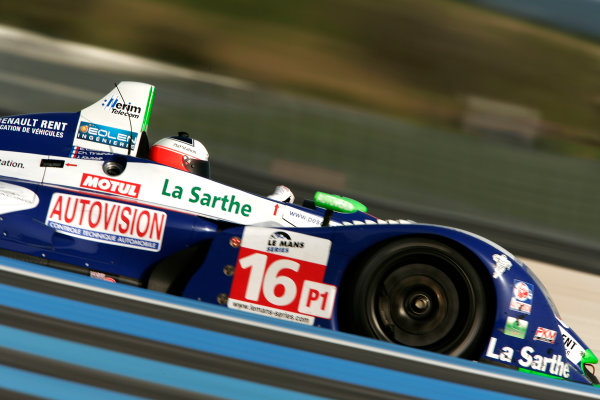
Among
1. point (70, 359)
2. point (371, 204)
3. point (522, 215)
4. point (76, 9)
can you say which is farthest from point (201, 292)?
point (76, 9)

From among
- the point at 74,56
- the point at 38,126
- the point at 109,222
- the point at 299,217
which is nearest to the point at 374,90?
the point at 74,56

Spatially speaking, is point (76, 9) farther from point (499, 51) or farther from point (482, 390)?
point (482, 390)

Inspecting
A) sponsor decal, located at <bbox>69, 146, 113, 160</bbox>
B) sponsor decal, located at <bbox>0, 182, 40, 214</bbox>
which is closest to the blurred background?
sponsor decal, located at <bbox>69, 146, 113, 160</bbox>

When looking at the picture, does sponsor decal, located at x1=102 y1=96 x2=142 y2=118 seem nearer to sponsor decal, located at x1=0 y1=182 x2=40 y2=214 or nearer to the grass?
sponsor decal, located at x1=0 y1=182 x2=40 y2=214

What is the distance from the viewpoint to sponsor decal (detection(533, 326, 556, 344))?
3.92 meters

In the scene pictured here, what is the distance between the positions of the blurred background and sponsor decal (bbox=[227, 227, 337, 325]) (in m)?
5.85

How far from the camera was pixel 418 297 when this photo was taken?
4004mm

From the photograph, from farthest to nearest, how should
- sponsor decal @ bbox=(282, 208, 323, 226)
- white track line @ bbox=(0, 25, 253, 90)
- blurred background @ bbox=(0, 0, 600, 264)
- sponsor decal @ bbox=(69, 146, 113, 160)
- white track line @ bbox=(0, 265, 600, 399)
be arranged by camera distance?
1. white track line @ bbox=(0, 25, 253, 90)
2. blurred background @ bbox=(0, 0, 600, 264)
3. sponsor decal @ bbox=(282, 208, 323, 226)
4. sponsor decal @ bbox=(69, 146, 113, 160)
5. white track line @ bbox=(0, 265, 600, 399)

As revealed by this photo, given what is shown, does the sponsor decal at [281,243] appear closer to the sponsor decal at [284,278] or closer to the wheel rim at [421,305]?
the sponsor decal at [284,278]

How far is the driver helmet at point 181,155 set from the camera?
4953 mm

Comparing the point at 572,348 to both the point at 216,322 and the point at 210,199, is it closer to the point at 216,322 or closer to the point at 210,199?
the point at 216,322

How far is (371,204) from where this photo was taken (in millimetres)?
9734

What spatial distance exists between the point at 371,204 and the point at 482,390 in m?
6.23

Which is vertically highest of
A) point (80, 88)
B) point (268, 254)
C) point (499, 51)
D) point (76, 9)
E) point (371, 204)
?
point (499, 51)
